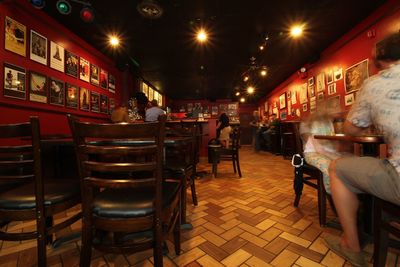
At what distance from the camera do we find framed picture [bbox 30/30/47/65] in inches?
124

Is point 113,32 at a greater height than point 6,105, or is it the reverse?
point 113,32

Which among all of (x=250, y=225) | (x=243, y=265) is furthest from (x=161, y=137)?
(x=250, y=225)

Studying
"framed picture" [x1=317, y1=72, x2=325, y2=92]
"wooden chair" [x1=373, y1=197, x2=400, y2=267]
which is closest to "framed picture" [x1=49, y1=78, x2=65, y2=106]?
"wooden chair" [x1=373, y1=197, x2=400, y2=267]

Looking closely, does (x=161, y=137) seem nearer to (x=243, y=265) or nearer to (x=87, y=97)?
(x=243, y=265)

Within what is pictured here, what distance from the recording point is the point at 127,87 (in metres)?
6.17

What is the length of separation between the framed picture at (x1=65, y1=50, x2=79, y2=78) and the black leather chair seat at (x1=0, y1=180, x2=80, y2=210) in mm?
3481

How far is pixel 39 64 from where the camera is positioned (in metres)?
3.26

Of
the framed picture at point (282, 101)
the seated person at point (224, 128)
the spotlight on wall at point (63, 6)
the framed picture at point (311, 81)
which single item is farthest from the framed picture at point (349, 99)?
the spotlight on wall at point (63, 6)

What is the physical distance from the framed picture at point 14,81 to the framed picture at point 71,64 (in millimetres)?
963

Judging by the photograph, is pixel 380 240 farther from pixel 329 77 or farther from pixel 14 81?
pixel 329 77

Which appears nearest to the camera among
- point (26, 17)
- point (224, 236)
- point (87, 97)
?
point (224, 236)

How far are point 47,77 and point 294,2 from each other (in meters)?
4.42

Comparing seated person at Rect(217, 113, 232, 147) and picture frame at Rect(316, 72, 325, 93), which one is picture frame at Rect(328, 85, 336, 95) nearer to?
picture frame at Rect(316, 72, 325, 93)

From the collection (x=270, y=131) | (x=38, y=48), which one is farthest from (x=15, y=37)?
(x=270, y=131)
